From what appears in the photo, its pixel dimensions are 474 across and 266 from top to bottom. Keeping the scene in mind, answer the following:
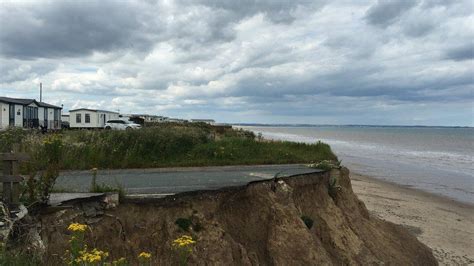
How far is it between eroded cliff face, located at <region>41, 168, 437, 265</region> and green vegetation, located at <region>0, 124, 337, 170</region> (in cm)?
395

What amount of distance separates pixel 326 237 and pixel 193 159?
20.5 ft

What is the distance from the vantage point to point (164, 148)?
15.2 meters

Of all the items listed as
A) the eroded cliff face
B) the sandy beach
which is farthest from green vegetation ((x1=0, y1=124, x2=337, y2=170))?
the sandy beach

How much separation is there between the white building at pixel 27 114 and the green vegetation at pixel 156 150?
26.4 m

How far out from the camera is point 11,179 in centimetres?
614

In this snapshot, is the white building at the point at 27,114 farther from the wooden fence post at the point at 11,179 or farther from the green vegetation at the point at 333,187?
the wooden fence post at the point at 11,179

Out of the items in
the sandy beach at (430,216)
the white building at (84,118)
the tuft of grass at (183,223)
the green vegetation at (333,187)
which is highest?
the white building at (84,118)

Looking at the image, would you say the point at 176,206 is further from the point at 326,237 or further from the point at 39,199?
the point at 326,237

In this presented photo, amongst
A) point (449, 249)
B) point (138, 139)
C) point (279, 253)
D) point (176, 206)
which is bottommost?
point (449, 249)

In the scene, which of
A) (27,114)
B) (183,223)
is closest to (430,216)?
(183,223)

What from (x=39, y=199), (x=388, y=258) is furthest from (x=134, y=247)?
(x=388, y=258)

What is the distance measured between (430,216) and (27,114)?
42.4 metres

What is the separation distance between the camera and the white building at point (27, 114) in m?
41.2

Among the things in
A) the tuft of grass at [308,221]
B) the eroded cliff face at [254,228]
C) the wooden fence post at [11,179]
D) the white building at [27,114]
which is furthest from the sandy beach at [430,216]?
the white building at [27,114]
